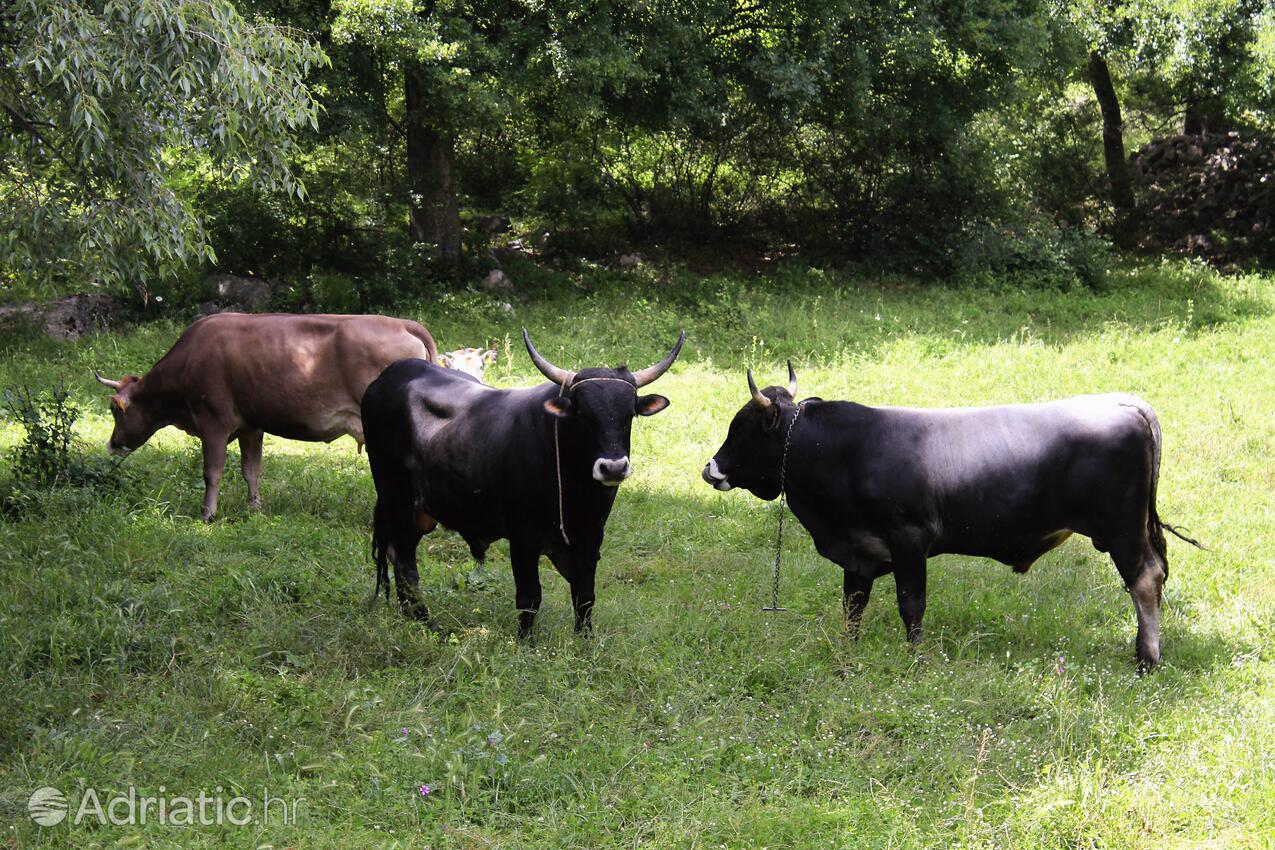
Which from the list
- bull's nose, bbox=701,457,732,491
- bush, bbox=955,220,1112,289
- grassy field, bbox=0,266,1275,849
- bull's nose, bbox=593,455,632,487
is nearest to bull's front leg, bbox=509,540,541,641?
grassy field, bbox=0,266,1275,849

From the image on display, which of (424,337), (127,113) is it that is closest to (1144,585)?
(424,337)

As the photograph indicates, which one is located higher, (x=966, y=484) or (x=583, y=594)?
(x=966, y=484)

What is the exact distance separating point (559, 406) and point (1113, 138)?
686 inches

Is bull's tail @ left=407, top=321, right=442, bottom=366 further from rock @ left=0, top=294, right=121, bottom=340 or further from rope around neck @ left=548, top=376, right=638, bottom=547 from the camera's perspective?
rock @ left=0, top=294, right=121, bottom=340

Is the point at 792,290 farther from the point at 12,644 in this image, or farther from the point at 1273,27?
the point at 12,644

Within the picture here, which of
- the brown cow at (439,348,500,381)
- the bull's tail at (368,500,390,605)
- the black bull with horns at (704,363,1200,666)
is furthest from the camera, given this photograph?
the brown cow at (439,348,500,381)

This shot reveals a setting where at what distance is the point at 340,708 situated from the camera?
229 inches

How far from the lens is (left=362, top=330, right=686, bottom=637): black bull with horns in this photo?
21.2 ft

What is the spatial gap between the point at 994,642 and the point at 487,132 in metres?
12.9

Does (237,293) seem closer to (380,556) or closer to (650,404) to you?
(380,556)

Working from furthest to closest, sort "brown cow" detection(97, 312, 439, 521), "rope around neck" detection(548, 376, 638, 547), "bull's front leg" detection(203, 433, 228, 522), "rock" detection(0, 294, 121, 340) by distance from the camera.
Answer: "rock" detection(0, 294, 121, 340) < "brown cow" detection(97, 312, 439, 521) < "bull's front leg" detection(203, 433, 228, 522) < "rope around neck" detection(548, 376, 638, 547)

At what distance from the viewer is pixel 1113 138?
20750 millimetres

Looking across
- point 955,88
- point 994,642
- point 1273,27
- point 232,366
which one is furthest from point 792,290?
point 994,642

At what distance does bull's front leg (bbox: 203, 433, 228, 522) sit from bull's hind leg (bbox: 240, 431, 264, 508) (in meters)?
0.22
